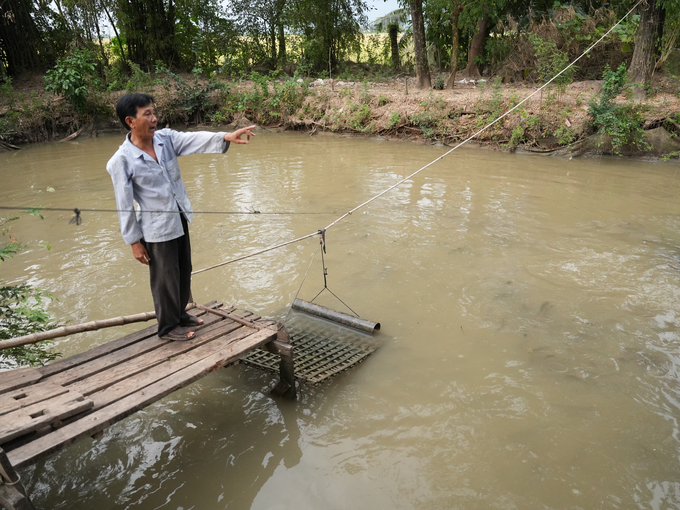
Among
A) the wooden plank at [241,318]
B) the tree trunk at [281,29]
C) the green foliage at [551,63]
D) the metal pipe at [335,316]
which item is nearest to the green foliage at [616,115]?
the green foliage at [551,63]

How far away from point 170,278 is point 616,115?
8792mm

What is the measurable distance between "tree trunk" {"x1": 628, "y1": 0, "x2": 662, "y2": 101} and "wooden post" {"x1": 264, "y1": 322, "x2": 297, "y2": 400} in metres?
8.93

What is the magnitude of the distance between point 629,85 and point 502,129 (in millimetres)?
2315

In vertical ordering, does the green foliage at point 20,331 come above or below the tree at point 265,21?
below

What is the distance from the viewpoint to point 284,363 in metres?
3.09

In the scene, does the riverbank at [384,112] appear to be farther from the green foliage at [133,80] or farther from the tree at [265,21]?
the tree at [265,21]

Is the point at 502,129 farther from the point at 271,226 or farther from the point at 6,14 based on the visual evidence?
the point at 6,14

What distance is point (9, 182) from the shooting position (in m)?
8.78

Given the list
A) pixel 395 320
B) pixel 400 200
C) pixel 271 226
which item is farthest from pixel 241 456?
pixel 400 200

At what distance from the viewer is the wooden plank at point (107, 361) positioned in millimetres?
2559

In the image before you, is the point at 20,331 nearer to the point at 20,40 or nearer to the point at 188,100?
the point at 188,100

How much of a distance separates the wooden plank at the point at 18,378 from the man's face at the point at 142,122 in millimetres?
1344

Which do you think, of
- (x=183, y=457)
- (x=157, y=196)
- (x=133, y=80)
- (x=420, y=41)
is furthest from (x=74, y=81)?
(x=183, y=457)

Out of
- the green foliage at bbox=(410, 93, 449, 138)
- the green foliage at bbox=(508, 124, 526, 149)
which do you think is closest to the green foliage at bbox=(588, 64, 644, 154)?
the green foliage at bbox=(508, 124, 526, 149)
